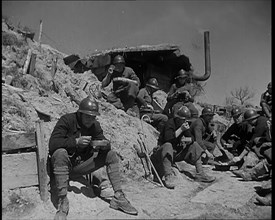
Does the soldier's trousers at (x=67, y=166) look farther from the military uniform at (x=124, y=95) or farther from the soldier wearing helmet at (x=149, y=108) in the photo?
the military uniform at (x=124, y=95)

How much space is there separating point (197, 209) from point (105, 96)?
495 cm

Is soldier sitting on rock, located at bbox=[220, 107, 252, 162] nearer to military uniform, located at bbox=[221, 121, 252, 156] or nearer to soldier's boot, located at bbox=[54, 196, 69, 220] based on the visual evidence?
military uniform, located at bbox=[221, 121, 252, 156]

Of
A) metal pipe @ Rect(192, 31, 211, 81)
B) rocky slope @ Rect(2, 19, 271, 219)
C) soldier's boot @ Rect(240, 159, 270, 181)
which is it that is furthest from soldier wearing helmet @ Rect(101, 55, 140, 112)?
metal pipe @ Rect(192, 31, 211, 81)

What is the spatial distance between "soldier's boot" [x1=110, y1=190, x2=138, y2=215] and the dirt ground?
6 cm

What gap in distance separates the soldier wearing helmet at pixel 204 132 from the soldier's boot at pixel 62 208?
373cm

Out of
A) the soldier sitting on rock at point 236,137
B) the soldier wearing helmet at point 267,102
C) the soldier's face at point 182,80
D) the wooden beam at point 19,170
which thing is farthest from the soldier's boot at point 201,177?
the soldier's face at point 182,80

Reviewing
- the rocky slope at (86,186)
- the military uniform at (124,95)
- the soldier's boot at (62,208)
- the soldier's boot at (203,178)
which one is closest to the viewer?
the soldier's boot at (62,208)

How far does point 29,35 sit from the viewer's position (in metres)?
9.02

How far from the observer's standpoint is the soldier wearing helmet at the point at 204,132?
21.6ft

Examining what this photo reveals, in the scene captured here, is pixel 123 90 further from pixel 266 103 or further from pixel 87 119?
pixel 266 103

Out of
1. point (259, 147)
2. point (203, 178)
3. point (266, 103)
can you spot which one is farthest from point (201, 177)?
point (266, 103)

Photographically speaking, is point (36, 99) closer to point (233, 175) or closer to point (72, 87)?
point (72, 87)

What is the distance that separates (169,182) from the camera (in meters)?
5.03

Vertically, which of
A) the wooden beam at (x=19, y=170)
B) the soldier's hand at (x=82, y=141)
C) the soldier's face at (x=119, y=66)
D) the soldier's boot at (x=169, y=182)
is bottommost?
the soldier's boot at (x=169, y=182)
